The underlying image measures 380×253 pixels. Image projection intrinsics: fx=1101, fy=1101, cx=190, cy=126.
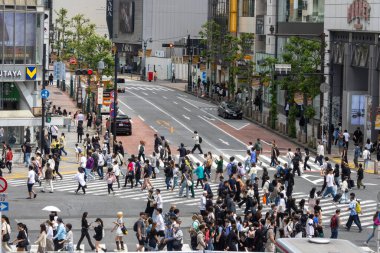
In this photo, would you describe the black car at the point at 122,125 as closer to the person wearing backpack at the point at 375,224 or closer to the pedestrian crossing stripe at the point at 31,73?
the pedestrian crossing stripe at the point at 31,73

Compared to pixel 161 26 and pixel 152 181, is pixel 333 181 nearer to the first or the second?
pixel 152 181

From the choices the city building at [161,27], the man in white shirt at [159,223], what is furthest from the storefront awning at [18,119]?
the city building at [161,27]

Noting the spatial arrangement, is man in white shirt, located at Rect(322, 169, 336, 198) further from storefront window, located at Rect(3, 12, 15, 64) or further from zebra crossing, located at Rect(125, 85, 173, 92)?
zebra crossing, located at Rect(125, 85, 173, 92)

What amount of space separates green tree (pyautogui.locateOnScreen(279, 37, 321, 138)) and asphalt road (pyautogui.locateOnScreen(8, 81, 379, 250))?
9.20ft

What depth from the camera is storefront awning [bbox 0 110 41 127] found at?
224 ft

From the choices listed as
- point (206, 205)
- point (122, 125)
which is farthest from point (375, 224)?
point (122, 125)

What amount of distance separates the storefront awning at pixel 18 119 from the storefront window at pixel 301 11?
27.3 metres

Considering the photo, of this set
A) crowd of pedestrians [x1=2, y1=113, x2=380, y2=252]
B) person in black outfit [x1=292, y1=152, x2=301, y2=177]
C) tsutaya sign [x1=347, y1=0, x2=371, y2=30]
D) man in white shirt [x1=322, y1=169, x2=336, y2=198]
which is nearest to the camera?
Answer: crowd of pedestrians [x1=2, y1=113, x2=380, y2=252]

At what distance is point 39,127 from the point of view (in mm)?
70438

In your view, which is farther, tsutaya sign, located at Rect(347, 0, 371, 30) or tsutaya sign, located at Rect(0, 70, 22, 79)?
tsutaya sign, located at Rect(347, 0, 371, 30)

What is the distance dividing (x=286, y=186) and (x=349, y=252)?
1043 inches

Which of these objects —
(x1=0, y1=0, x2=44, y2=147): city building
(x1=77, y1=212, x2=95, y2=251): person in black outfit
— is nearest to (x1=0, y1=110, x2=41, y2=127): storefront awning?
(x1=0, y1=0, x2=44, y2=147): city building

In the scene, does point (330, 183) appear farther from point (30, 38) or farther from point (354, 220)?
point (30, 38)

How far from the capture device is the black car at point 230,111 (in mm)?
89562
